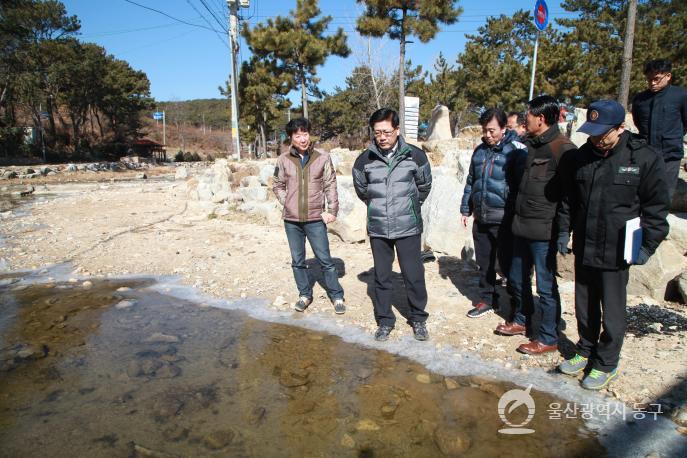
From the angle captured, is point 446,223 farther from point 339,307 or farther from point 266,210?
point 266,210

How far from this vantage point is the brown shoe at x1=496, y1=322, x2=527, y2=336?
3531mm

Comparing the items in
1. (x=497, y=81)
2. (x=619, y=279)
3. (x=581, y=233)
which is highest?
(x=497, y=81)

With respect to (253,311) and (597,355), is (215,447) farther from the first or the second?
(597,355)

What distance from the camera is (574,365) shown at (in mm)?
2896

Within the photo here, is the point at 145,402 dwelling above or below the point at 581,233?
below

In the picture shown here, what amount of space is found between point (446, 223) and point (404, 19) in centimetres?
1440

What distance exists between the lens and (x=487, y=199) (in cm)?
371

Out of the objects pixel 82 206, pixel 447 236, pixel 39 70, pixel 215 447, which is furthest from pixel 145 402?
pixel 39 70

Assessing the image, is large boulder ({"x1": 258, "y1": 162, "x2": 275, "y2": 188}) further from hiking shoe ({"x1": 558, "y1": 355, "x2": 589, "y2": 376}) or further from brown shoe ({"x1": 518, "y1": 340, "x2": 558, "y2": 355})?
hiking shoe ({"x1": 558, "y1": 355, "x2": 589, "y2": 376})

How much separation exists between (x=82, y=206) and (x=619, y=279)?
1207 centimetres

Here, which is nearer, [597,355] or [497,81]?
[597,355]

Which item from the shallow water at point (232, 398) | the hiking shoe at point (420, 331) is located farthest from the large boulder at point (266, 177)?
the hiking shoe at point (420, 331)

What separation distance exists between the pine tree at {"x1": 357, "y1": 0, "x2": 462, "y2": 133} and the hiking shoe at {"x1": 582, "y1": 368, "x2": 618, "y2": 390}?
15.3 metres

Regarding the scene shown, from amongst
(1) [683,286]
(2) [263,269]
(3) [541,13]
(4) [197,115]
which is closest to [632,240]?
(1) [683,286]
